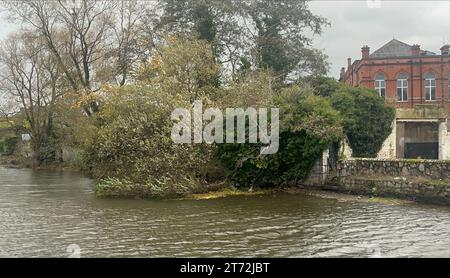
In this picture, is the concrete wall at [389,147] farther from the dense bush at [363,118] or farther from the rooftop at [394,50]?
the rooftop at [394,50]

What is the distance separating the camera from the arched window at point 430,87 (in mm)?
42062

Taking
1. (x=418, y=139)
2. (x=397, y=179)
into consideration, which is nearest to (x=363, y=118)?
(x=397, y=179)

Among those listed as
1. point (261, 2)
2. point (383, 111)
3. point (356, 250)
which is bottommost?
point (356, 250)

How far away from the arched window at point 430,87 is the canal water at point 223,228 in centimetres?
2687

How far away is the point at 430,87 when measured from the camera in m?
42.1

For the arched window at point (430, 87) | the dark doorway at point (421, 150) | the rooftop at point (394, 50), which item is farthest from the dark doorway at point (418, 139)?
the rooftop at point (394, 50)

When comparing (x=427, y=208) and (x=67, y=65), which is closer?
(x=427, y=208)

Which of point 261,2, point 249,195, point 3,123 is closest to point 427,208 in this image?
point 249,195

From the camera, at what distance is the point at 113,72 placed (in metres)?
34.3

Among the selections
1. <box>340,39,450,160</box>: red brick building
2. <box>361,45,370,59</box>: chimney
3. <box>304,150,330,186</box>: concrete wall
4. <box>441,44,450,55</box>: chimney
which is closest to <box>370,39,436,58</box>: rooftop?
<box>340,39,450,160</box>: red brick building
